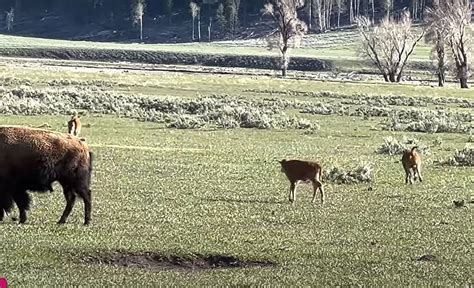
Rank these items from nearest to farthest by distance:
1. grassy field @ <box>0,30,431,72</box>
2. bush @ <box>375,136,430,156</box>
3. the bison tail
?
the bison tail
bush @ <box>375,136,430,156</box>
grassy field @ <box>0,30,431,72</box>

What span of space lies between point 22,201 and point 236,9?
154606 millimetres

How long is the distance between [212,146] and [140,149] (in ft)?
10.1

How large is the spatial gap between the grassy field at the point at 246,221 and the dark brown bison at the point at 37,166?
46cm

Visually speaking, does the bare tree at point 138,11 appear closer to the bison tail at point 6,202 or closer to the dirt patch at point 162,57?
the dirt patch at point 162,57

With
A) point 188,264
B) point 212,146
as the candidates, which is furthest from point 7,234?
point 212,146

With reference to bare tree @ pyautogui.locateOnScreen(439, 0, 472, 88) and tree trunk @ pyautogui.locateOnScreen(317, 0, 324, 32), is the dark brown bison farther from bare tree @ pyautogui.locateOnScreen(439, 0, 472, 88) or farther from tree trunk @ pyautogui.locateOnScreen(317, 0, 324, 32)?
tree trunk @ pyautogui.locateOnScreen(317, 0, 324, 32)

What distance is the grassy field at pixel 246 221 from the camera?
38.9 feet

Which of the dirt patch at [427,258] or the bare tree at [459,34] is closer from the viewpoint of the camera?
the dirt patch at [427,258]

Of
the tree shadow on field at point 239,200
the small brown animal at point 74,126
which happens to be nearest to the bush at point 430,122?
the small brown animal at point 74,126

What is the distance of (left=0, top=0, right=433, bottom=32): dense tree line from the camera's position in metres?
164

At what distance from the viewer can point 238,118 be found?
135ft

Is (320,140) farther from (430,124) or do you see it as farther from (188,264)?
(188,264)

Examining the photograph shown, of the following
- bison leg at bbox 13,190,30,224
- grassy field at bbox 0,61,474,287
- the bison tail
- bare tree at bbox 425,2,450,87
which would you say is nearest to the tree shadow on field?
grassy field at bbox 0,61,474,287

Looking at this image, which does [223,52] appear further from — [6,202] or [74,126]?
[6,202]
